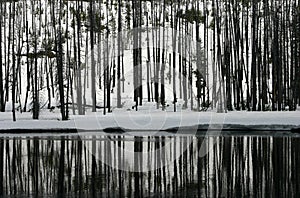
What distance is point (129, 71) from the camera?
4138 cm

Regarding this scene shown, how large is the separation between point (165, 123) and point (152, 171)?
13327 millimetres

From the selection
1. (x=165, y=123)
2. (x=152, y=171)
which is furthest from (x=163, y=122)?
(x=152, y=171)

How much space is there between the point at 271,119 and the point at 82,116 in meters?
9.43

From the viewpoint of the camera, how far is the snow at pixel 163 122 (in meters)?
23.8

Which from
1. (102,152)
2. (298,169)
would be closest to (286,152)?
(298,169)

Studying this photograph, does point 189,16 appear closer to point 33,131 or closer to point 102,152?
point 33,131

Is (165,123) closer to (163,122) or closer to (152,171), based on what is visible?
(163,122)

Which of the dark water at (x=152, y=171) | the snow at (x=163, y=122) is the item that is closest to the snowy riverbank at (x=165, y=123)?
the snow at (x=163, y=122)

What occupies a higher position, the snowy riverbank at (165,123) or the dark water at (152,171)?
the snowy riverbank at (165,123)

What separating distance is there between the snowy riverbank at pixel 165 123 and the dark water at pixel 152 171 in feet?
22.0

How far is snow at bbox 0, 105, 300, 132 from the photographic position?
2378 cm

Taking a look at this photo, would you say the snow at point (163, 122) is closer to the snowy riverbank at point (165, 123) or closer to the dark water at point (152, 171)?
the snowy riverbank at point (165, 123)

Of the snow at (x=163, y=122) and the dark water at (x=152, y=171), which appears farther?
the snow at (x=163, y=122)

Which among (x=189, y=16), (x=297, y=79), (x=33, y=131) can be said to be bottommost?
(x=33, y=131)
